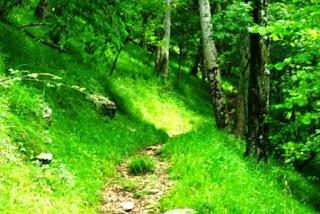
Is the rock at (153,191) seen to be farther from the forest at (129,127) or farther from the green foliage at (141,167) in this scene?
the green foliage at (141,167)

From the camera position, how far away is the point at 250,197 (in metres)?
10.3

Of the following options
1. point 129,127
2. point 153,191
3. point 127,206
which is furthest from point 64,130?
point 129,127

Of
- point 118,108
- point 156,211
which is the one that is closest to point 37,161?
point 156,211

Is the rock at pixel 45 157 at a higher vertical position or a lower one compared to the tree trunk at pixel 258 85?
lower

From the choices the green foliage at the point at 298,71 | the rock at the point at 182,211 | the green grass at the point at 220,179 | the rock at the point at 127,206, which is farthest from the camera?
the rock at the point at 127,206

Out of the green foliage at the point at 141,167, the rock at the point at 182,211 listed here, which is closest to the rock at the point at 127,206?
the rock at the point at 182,211

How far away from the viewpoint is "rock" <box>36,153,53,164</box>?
9.62 meters

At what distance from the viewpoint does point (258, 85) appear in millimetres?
13391

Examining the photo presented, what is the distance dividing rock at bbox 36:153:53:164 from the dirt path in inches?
57.6

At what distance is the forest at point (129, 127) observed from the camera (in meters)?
8.97

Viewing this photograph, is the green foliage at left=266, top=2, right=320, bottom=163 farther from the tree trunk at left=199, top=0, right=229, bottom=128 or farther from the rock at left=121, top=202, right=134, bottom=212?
the rock at left=121, top=202, right=134, bottom=212

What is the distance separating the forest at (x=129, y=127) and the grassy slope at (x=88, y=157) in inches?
1.4

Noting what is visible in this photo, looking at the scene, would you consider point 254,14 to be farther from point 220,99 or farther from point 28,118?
point 28,118

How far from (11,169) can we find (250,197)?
4905mm
